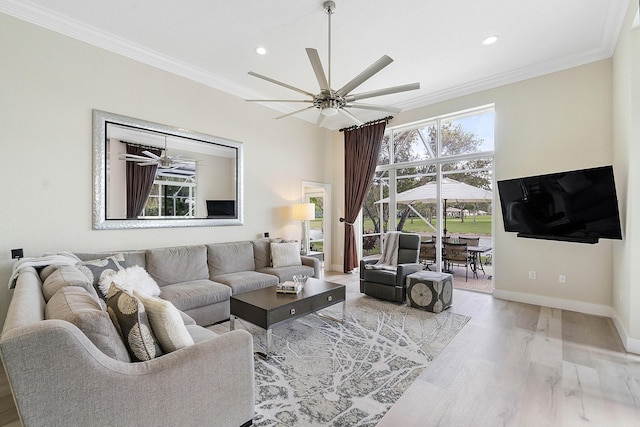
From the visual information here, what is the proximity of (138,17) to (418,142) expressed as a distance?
4.72 metres

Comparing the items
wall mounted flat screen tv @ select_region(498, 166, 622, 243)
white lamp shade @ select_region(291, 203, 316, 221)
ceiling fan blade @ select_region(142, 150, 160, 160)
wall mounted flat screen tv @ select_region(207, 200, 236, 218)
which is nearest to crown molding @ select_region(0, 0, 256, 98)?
ceiling fan blade @ select_region(142, 150, 160, 160)

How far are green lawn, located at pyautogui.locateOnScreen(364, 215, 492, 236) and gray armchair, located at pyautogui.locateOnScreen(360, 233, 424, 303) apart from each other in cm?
84

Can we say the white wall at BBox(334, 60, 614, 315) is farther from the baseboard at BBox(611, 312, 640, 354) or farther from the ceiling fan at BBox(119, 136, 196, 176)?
the ceiling fan at BBox(119, 136, 196, 176)

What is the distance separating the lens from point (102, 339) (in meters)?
1.31

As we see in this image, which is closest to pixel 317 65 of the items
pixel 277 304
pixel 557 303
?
pixel 277 304

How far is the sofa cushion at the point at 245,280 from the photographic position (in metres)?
3.70

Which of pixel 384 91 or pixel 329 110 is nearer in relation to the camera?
pixel 384 91

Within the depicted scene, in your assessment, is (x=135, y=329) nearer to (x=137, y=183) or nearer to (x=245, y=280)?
(x=245, y=280)

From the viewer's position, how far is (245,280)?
12.6ft

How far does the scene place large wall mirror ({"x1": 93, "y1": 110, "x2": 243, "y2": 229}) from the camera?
3518 millimetres

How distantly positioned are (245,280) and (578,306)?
4.56m

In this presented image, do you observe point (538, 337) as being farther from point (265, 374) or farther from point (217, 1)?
point (217, 1)

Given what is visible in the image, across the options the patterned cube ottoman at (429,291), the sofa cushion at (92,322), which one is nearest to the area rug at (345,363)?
the patterned cube ottoman at (429,291)

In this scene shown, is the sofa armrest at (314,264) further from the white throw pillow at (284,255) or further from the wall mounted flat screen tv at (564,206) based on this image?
the wall mounted flat screen tv at (564,206)
